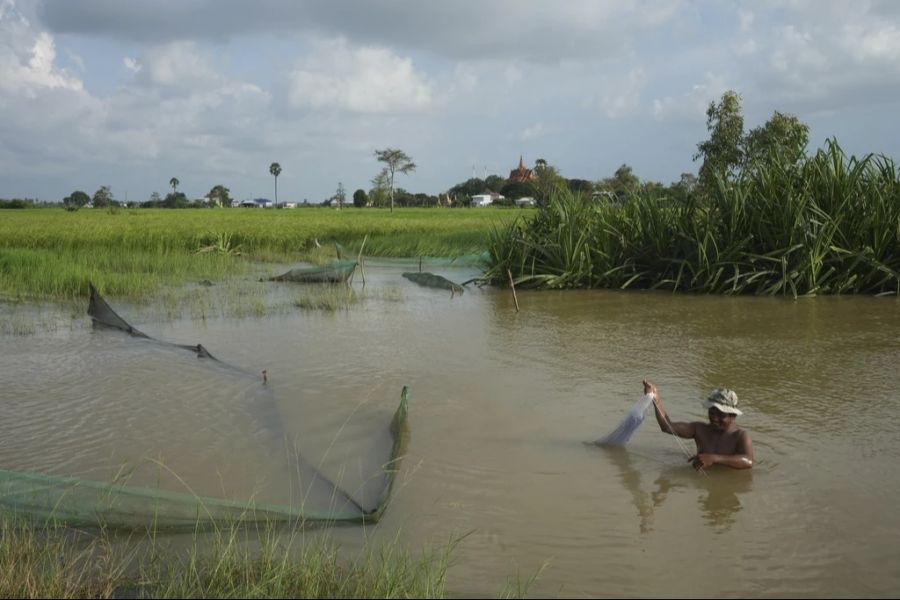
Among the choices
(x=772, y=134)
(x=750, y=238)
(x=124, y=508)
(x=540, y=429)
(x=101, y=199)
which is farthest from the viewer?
(x=101, y=199)

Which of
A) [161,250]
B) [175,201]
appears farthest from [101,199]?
[161,250]

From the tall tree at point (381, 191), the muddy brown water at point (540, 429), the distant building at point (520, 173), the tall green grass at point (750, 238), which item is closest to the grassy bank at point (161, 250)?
the tall green grass at point (750, 238)

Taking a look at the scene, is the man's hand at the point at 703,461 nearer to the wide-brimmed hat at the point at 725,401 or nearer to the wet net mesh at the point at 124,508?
the wide-brimmed hat at the point at 725,401

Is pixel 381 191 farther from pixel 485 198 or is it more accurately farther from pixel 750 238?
pixel 750 238

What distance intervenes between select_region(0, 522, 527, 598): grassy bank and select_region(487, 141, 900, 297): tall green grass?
7496 millimetres

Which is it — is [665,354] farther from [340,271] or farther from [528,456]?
[340,271]

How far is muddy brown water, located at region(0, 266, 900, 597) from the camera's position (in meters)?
2.80

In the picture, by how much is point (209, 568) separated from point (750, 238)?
8233mm

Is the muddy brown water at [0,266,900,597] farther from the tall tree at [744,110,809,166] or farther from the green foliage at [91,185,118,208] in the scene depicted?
the green foliage at [91,185,118,208]

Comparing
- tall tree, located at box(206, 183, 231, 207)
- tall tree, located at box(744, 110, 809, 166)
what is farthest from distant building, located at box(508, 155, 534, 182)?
tall tree, located at box(744, 110, 809, 166)

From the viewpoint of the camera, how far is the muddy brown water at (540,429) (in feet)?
9.20

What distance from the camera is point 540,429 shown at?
14.2 feet

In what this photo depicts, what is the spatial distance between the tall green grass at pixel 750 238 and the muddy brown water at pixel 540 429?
3.33ft

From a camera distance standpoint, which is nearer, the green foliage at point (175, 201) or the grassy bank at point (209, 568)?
the grassy bank at point (209, 568)
